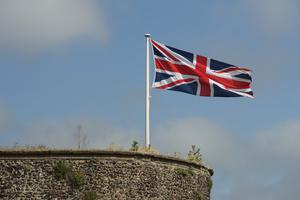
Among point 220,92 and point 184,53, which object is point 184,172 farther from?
point 184,53

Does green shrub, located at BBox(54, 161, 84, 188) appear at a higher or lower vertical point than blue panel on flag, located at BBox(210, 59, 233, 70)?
lower

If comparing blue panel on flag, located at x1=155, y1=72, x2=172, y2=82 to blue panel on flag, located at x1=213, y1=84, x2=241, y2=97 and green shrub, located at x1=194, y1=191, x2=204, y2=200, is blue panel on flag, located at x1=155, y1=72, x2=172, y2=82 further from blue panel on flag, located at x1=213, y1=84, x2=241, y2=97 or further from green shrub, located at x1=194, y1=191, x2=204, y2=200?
green shrub, located at x1=194, y1=191, x2=204, y2=200

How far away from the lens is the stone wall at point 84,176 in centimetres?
3228

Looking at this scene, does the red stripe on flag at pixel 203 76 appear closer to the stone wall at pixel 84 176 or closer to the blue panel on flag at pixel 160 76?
the blue panel on flag at pixel 160 76

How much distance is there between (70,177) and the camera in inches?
1277

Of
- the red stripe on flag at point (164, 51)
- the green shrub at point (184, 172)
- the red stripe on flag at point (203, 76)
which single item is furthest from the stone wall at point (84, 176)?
the red stripe on flag at point (164, 51)

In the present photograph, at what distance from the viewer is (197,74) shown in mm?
36781

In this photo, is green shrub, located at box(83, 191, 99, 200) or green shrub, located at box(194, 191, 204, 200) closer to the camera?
green shrub, located at box(83, 191, 99, 200)

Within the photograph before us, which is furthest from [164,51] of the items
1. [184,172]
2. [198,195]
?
[198,195]

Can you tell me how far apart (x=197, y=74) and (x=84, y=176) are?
731 centimetres

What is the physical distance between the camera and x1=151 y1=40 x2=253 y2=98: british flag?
3641 cm

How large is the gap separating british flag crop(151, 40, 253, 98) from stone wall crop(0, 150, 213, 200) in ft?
13.4

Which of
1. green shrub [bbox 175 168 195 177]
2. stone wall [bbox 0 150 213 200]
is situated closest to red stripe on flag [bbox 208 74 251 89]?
green shrub [bbox 175 168 195 177]

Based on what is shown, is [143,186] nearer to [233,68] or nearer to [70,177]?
[70,177]
